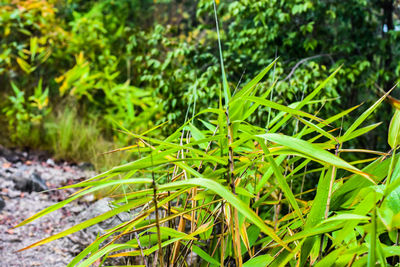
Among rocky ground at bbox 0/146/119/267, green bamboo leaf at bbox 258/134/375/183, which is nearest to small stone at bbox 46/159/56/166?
rocky ground at bbox 0/146/119/267

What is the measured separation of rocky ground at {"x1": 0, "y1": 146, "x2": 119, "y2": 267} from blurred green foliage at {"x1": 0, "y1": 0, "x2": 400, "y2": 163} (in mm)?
552

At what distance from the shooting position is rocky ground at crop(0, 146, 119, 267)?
168 centimetres

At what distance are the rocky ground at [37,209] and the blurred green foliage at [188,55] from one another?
1.81 feet

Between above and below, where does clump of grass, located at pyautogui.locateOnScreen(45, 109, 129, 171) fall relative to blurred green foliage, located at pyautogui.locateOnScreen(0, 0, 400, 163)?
below

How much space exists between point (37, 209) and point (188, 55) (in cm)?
155

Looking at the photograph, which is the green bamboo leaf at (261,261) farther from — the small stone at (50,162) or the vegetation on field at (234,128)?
the small stone at (50,162)

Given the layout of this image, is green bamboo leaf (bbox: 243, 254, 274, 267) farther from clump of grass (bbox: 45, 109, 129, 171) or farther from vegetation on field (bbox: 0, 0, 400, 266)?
clump of grass (bbox: 45, 109, 129, 171)

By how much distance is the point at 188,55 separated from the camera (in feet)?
8.65

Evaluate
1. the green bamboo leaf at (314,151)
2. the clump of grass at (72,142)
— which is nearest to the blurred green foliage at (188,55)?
the clump of grass at (72,142)

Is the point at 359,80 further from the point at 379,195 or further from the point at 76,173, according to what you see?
the point at 76,173

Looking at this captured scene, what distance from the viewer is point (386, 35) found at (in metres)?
2.78

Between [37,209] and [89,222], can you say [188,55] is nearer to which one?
[37,209]

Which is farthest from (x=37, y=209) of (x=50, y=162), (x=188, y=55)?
(x=188, y=55)

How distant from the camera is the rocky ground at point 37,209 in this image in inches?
66.2
